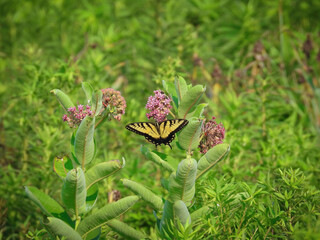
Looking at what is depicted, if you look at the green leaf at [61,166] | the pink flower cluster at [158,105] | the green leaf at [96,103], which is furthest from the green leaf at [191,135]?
the green leaf at [61,166]

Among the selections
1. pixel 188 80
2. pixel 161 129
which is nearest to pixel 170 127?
pixel 161 129

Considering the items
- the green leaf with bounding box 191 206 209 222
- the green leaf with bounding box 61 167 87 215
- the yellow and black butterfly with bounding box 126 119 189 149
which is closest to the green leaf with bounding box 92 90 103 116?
the yellow and black butterfly with bounding box 126 119 189 149

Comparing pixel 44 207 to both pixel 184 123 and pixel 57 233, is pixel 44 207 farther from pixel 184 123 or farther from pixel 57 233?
pixel 184 123

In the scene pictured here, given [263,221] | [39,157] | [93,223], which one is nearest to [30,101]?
[39,157]

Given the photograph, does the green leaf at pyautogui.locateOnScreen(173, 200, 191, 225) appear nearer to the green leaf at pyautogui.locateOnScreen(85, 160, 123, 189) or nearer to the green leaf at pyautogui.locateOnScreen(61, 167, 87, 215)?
the green leaf at pyautogui.locateOnScreen(85, 160, 123, 189)

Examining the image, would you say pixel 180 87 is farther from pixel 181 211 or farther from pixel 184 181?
pixel 181 211

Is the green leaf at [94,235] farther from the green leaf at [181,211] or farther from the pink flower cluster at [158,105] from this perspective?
the pink flower cluster at [158,105]

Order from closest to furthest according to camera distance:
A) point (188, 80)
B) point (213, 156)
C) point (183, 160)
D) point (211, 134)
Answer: point (183, 160)
point (213, 156)
point (211, 134)
point (188, 80)
